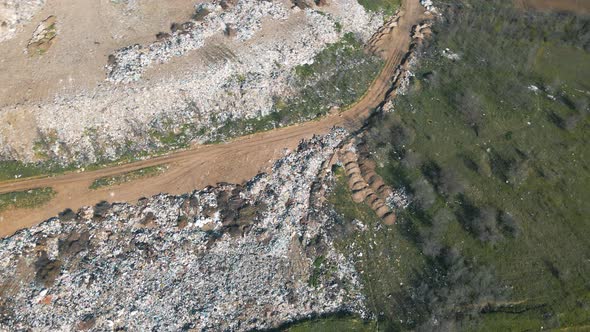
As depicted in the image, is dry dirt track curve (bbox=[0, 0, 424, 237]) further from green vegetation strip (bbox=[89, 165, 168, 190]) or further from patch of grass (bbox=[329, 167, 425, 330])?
patch of grass (bbox=[329, 167, 425, 330])

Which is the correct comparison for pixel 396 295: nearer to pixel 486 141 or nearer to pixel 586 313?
pixel 586 313

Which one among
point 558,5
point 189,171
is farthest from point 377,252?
point 558,5

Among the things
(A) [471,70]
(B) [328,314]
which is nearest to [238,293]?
(B) [328,314]

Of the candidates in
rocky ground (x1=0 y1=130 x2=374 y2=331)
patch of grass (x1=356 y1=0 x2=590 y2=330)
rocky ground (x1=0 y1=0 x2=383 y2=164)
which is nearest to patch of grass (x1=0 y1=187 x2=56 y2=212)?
rocky ground (x1=0 y1=130 x2=374 y2=331)

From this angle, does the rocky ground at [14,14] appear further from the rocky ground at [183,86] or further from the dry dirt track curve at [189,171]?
the dry dirt track curve at [189,171]

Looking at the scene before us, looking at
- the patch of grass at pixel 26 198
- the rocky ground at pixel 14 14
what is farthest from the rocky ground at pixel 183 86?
the rocky ground at pixel 14 14

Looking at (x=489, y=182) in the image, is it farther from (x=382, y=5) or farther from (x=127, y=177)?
(x=127, y=177)
